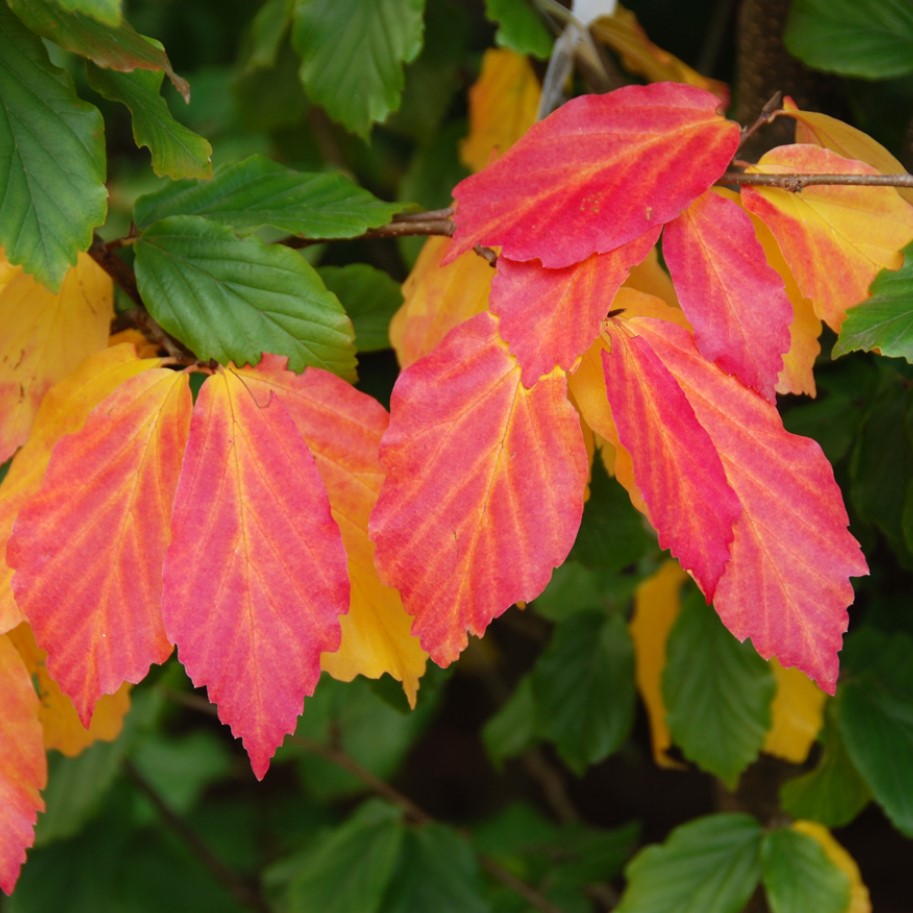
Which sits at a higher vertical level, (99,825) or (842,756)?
(842,756)

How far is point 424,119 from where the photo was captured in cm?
93

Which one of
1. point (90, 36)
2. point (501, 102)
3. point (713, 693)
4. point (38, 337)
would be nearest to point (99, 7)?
point (90, 36)

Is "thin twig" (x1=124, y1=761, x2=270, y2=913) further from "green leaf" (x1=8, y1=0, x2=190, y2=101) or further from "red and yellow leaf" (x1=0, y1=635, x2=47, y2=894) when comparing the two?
"green leaf" (x1=8, y1=0, x2=190, y2=101)

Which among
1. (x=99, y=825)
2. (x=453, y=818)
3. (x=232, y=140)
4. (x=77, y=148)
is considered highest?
(x=77, y=148)

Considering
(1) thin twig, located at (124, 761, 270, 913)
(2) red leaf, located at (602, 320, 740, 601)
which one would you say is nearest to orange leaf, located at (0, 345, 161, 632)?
(2) red leaf, located at (602, 320, 740, 601)

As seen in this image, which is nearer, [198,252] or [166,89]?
[198,252]

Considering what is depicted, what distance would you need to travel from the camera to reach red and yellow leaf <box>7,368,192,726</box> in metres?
0.47

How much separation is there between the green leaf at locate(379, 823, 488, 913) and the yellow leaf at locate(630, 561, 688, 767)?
0.66 ft

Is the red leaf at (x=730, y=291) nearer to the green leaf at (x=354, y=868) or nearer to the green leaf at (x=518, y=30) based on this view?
the green leaf at (x=518, y=30)

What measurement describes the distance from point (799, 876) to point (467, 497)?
17.5 inches

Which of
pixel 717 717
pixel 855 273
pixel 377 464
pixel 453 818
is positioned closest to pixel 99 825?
pixel 453 818

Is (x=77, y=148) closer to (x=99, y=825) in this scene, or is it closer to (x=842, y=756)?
(x=842, y=756)

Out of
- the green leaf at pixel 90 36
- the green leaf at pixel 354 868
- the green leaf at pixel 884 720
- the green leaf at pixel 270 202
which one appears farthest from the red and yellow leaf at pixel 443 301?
the green leaf at pixel 354 868

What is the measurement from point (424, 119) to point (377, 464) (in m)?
0.53
